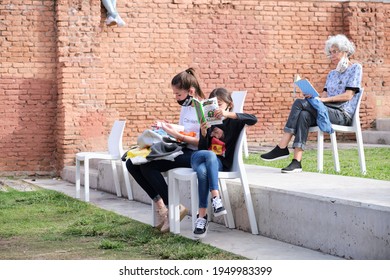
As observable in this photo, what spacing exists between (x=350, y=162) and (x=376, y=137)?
400 cm

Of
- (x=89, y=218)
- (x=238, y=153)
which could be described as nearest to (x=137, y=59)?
(x=89, y=218)

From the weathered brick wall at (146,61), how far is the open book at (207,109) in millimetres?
7009

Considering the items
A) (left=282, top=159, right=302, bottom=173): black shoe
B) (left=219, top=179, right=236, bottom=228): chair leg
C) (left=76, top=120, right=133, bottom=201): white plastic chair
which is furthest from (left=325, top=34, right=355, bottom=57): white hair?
(left=76, top=120, right=133, bottom=201): white plastic chair

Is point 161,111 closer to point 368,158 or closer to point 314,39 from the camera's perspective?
point 314,39

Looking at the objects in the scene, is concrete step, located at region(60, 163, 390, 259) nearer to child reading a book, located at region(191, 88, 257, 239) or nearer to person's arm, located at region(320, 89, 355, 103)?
child reading a book, located at region(191, 88, 257, 239)

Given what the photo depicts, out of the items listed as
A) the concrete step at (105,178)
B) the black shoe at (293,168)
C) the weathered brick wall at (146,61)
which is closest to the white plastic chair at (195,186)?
the black shoe at (293,168)

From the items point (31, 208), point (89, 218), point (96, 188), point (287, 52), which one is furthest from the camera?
point (287, 52)

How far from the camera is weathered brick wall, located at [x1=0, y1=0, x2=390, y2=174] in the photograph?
44.3ft

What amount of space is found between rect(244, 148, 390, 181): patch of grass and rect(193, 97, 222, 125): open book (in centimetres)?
211

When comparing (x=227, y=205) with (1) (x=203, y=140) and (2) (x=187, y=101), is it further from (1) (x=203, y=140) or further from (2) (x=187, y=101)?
(2) (x=187, y=101)

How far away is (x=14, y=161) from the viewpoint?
535 inches

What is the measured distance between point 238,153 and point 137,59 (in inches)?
290

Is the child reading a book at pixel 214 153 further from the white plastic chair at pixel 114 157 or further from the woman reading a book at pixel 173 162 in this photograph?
the white plastic chair at pixel 114 157

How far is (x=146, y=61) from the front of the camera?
1412 centimetres
